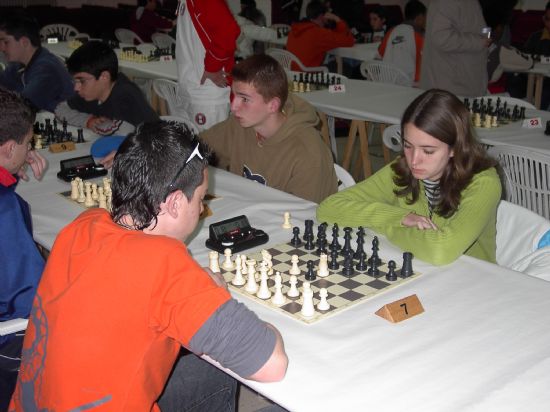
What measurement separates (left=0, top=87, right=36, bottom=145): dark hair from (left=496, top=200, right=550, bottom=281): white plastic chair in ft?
5.84

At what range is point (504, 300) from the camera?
183 cm

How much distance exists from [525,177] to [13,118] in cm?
248

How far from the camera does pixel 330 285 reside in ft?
6.26

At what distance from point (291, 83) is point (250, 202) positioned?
10.00 feet

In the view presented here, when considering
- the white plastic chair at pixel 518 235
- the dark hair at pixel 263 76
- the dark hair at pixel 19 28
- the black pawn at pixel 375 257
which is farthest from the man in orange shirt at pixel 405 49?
the black pawn at pixel 375 257

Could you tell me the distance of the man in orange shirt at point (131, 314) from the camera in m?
1.28

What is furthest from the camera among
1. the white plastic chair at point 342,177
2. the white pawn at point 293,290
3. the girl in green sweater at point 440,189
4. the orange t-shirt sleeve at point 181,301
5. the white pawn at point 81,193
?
the white plastic chair at point 342,177

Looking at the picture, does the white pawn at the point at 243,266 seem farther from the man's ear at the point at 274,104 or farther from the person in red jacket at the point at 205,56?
the person in red jacket at the point at 205,56

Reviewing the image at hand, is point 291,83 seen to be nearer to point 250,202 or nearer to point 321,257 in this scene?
point 250,202

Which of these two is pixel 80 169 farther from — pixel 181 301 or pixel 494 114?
pixel 494 114

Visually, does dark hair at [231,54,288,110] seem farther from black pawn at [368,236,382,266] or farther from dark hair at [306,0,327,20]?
dark hair at [306,0,327,20]

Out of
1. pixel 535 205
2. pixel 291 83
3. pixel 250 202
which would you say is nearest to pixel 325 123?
pixel 291 83

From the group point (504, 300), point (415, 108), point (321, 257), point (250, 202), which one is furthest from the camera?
point (250, 202)

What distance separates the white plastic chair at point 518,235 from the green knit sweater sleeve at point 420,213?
99 millimetres
